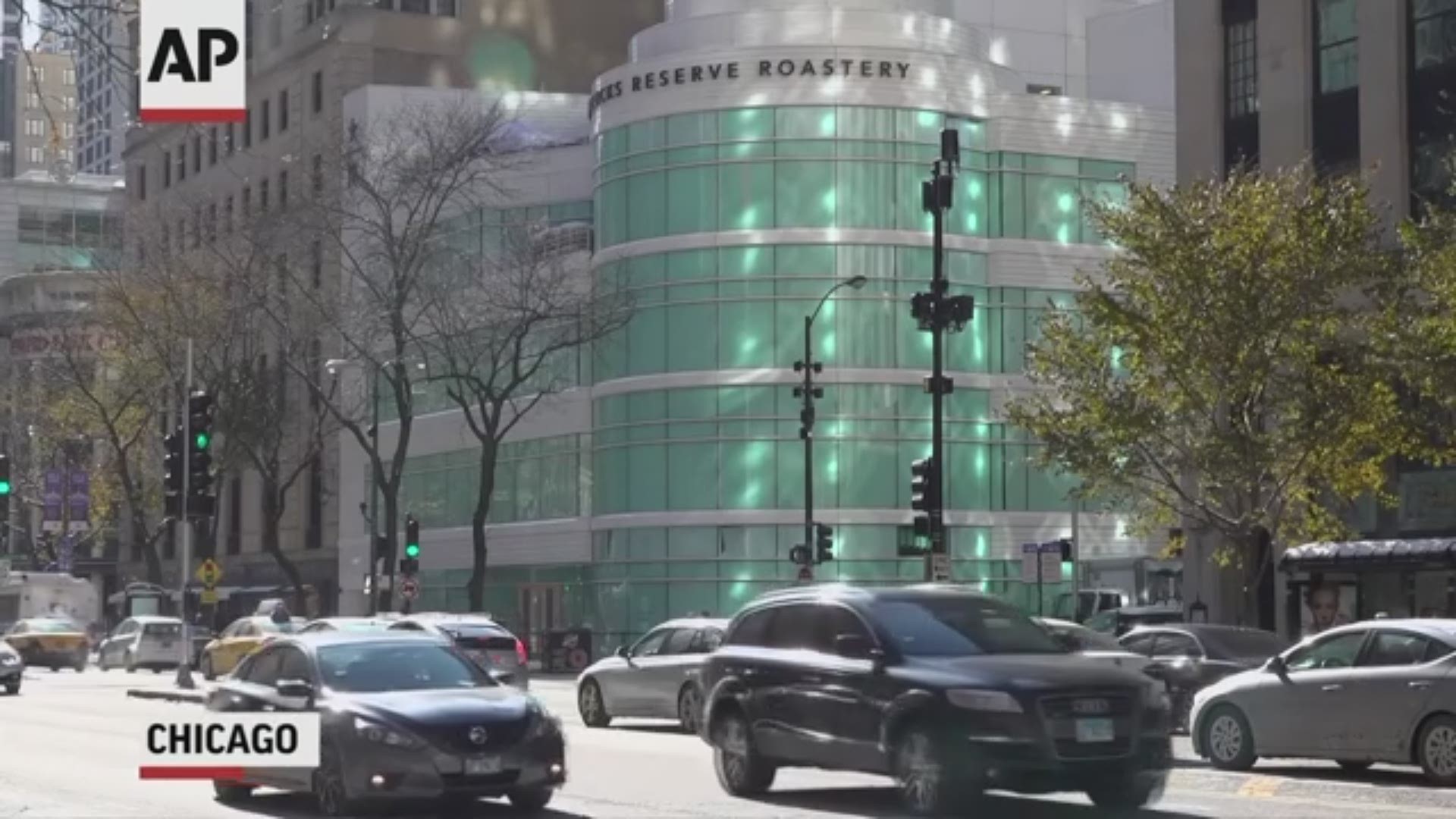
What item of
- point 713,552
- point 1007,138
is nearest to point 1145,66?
point 1007,138

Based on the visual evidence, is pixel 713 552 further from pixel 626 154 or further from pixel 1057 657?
pixel 1057 657

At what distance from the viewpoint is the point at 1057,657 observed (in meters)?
18.1

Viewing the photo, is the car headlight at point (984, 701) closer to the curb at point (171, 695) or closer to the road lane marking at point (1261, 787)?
the road lane marking at point (1261, 787)

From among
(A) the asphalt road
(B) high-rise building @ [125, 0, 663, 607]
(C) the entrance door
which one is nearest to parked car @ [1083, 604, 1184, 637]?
(A) the asphalt road

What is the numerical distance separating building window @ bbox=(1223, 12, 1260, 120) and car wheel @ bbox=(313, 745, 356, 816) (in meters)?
35.7

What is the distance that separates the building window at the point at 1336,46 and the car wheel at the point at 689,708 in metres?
23.1

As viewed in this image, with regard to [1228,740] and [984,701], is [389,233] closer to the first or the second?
[1228,740]

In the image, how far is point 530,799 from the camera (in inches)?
725

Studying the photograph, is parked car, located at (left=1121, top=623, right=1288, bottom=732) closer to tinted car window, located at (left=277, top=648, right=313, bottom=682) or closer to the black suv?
the black suv

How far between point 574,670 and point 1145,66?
3275 cm

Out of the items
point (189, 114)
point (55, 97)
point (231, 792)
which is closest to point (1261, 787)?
point (231, 792)

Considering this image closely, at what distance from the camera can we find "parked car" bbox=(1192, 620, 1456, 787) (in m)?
20.9

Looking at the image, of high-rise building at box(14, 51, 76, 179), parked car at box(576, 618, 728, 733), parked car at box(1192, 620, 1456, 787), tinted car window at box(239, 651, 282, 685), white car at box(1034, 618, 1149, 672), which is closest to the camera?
high-rise building at box(14, 51, 76, 179)

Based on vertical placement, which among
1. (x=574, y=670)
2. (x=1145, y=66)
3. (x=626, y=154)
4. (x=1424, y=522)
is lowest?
(x=574, y=670)
